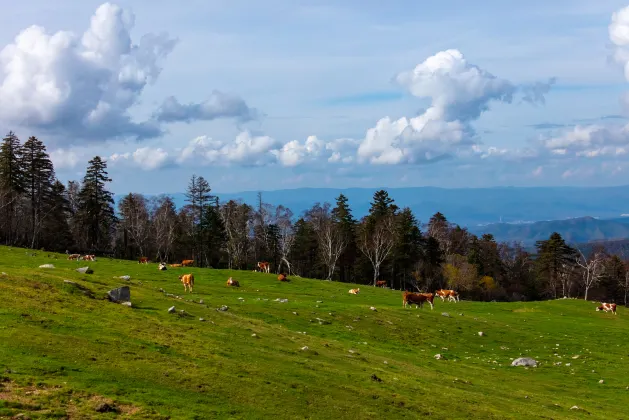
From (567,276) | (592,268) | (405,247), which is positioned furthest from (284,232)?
(592,268)

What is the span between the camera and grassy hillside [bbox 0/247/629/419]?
1370 centimetres

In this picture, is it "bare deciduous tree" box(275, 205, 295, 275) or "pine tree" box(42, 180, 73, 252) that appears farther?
"bare deciduous tree" box(275, 205, 295, 275)

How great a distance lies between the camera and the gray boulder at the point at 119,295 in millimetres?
23562

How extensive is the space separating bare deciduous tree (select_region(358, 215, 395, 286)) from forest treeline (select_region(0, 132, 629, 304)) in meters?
0.26

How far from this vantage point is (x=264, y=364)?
18969mm

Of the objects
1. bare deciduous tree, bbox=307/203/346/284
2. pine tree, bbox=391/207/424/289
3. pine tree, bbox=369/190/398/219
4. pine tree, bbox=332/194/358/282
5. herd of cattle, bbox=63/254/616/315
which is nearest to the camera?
herd of cattle, bbox=63/254/616/315

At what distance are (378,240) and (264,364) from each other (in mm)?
74431

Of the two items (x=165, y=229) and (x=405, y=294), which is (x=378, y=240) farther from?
(x=405, y=294)

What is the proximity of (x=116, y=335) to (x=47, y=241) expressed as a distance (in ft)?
277

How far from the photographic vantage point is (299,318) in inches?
1337

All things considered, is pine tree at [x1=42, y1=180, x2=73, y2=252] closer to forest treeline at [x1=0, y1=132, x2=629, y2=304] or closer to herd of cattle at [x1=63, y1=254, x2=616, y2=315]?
forest treeline at [x1=0, y1=132, x2=629, y2=304]

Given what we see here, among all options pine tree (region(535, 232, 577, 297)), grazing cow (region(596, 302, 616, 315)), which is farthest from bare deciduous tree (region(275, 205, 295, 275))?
pine tree (region(535, 232, 577, 297))

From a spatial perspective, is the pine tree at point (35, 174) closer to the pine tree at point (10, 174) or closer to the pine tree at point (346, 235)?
the pine tree at point (10, 174)

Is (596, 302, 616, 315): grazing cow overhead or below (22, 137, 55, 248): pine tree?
below
